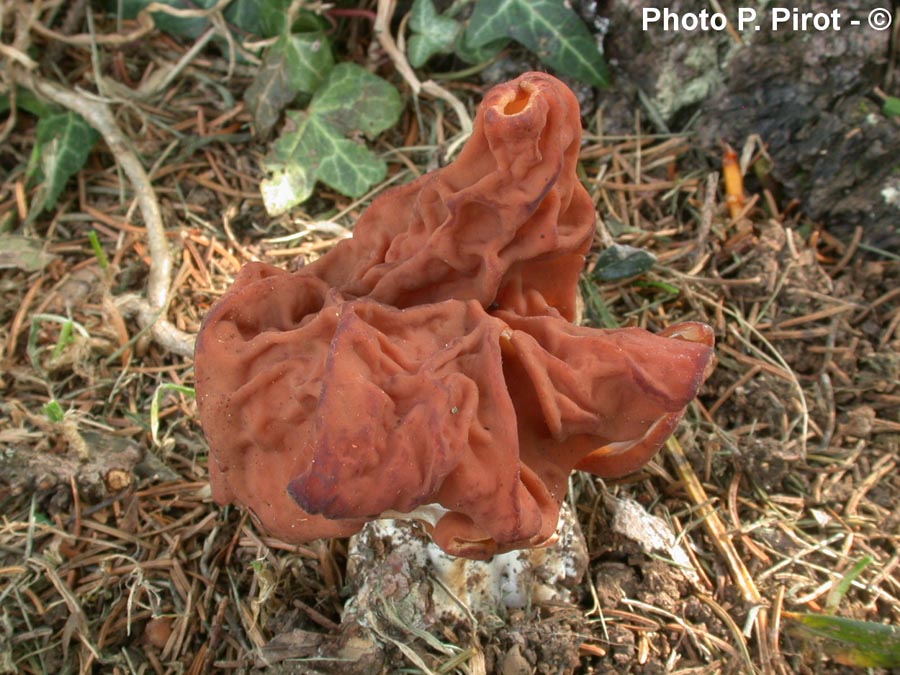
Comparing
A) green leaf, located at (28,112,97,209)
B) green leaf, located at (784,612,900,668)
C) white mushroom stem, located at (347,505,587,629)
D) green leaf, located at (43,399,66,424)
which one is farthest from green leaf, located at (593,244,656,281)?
green leaf, located at (28,112,97,209)

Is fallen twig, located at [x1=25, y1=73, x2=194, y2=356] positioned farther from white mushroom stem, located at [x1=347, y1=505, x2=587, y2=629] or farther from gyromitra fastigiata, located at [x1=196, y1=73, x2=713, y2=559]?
white mushroom stem, located at [x1=347, y1=505, x2=587, y2=629]

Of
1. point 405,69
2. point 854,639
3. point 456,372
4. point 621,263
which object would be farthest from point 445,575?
point 405,69

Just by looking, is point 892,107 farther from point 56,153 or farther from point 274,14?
point 56,153

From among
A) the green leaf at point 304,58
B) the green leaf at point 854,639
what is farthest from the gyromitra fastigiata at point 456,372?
the green leaf at point 304,58

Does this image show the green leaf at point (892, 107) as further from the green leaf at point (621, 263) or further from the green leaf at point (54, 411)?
the green leaf at point (54, 411)

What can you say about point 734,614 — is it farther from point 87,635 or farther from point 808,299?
point 87,635
